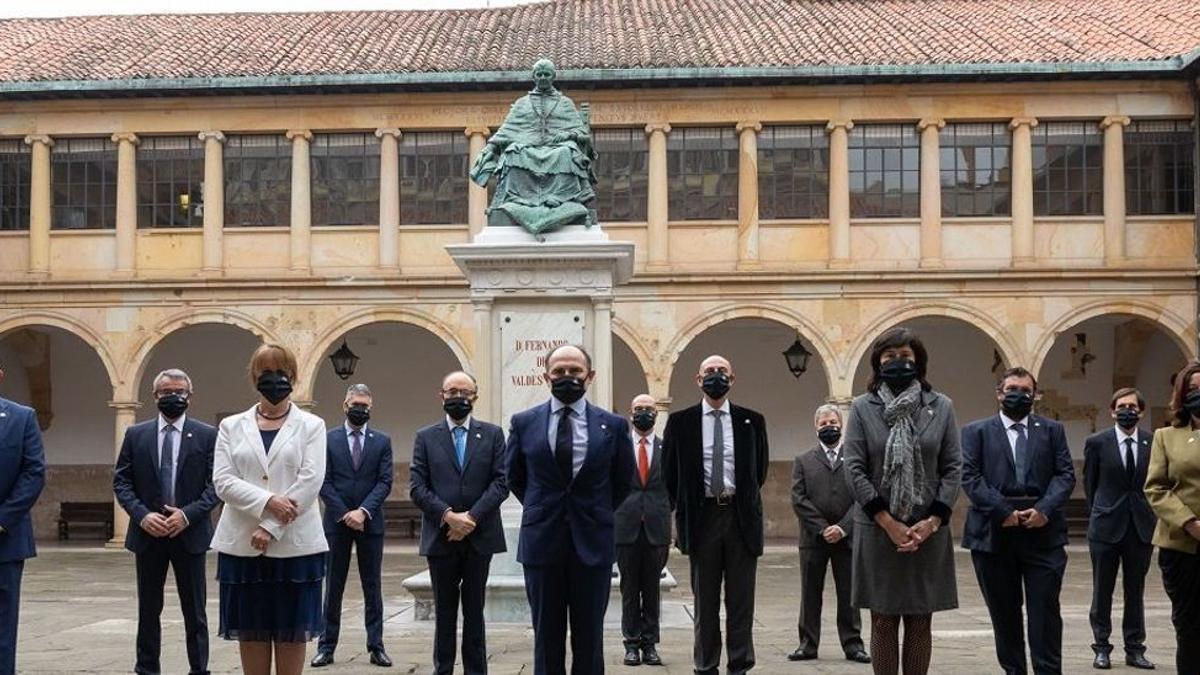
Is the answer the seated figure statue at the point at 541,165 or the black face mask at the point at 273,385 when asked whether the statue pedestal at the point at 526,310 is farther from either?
the black face mask at the point at 273,385

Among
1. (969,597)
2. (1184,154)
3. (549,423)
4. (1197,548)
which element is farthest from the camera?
(1184,154)

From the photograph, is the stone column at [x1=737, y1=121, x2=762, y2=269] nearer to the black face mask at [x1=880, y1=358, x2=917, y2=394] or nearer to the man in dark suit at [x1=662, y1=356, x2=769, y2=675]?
the man in dark suit at [x1=662, y1=356, x2=769, y2=675]

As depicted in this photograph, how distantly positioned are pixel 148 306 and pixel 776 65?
1124 centimetres

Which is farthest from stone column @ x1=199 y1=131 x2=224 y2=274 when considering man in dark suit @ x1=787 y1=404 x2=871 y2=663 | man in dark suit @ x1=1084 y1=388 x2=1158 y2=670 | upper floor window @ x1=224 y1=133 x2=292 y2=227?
man in dark suit @ x1=1084 y1=388 x2=1158 y2=670

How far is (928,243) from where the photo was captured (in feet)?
92.0

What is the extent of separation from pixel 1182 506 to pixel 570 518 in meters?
3.07

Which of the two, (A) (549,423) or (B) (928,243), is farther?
(B) (928,243)

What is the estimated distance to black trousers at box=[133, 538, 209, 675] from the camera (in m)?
9.21

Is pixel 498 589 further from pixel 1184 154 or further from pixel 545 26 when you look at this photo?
pixel 545 26

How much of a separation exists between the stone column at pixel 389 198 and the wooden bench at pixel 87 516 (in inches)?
268

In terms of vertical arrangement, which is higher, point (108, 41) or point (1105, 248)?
point (108, 41)

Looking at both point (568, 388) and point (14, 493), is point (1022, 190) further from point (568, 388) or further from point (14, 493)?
point (14, 493)

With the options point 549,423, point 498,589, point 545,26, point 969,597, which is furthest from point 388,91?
point 549,423

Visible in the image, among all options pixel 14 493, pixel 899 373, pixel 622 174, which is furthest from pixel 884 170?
pixel 14 493
